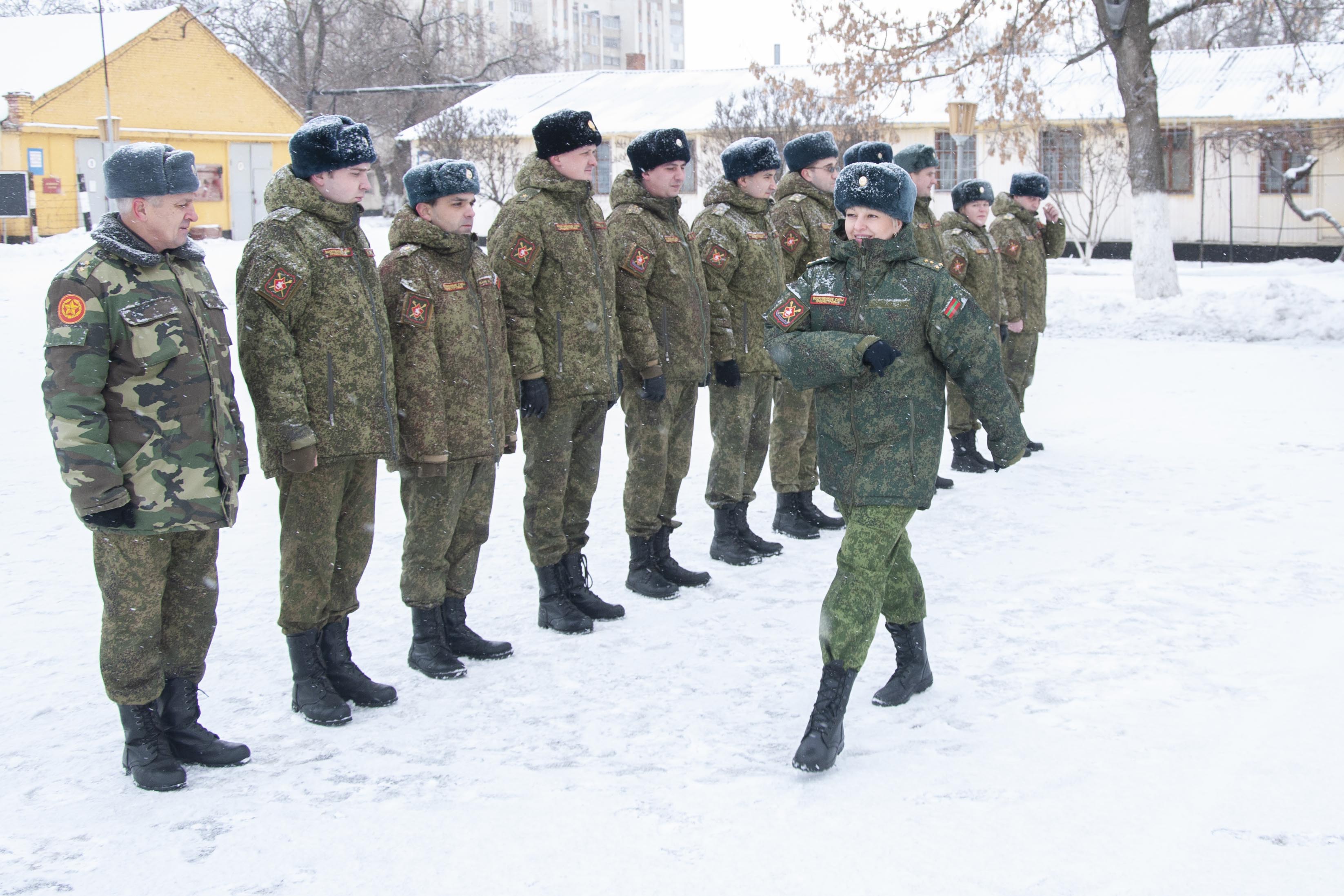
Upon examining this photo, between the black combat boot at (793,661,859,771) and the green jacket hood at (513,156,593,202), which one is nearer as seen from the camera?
the black combat boot at (793,661,859,771)

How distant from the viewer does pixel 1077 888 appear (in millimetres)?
3051

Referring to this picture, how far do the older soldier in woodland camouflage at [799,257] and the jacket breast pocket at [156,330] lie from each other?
3.64 m

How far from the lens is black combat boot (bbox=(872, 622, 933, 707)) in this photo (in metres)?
4.30

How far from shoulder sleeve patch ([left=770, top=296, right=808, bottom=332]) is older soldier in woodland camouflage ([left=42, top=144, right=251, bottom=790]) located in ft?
5.68

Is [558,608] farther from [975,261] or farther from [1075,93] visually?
[1075,93]

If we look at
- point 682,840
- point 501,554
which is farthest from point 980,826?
point 501,554

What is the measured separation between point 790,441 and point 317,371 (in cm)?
321

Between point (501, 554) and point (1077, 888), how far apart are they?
3.85 meters

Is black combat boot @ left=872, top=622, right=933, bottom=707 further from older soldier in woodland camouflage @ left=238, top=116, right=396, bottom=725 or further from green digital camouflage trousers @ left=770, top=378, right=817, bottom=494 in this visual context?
green digital camouflage trousers @ left=770, top=378, right=817, bottom=494

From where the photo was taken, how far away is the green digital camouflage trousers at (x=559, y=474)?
5223mm

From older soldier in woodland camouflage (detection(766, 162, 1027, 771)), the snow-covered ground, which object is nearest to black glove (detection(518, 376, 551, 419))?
the snow-covered ground

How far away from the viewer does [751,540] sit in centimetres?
638

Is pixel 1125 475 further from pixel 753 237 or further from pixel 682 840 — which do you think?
pixel 682 840

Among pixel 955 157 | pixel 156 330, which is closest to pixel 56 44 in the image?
pixel 955 157
